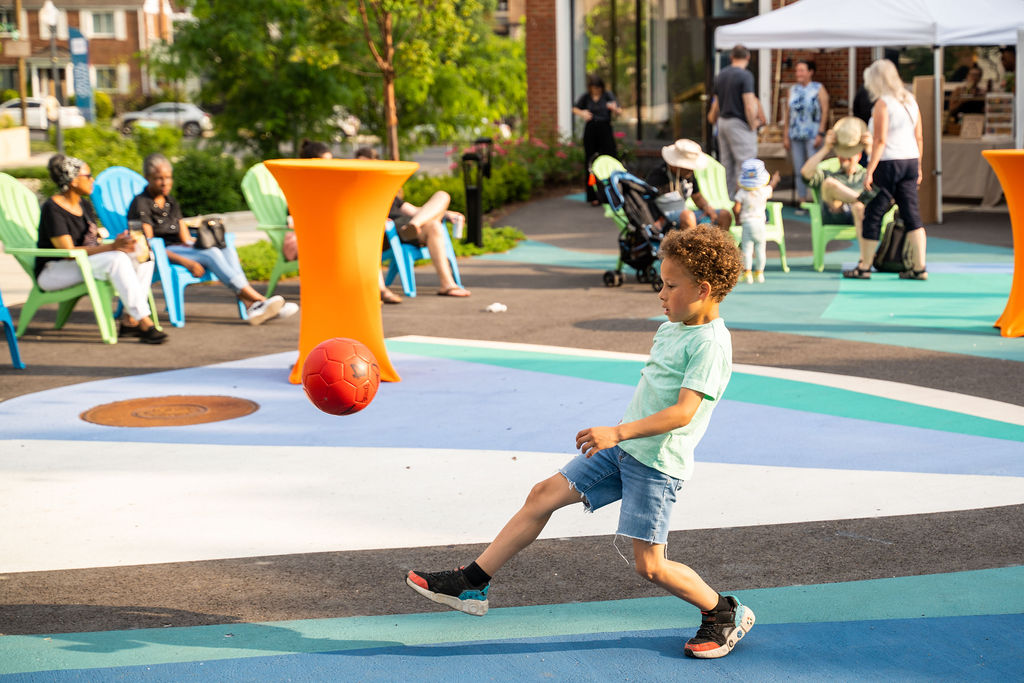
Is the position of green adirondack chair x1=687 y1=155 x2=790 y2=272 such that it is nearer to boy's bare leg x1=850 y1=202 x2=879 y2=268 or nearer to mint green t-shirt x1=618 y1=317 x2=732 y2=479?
boy's bare leg x1=850 y1=202 x2=879 y2=268

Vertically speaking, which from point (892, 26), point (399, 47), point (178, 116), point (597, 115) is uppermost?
point (178, 116)

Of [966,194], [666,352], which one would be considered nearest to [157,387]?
[666,352]

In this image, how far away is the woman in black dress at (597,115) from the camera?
19.3m

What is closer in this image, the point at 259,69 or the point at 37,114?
the point at 259,69

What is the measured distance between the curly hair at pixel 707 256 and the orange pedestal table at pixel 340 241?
422 cm

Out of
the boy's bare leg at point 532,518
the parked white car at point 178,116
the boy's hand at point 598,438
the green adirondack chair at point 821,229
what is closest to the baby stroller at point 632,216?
the green adirondack chair at point 821,229

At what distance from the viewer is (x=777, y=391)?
305 inches

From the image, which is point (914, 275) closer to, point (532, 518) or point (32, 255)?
point (32, 255)

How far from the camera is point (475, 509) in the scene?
5.45 meters

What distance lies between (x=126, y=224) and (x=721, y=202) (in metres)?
6.24

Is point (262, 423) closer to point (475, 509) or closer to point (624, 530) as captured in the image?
point (475, 509)

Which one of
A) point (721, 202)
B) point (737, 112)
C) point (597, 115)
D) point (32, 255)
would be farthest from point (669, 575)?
point (597, 115)

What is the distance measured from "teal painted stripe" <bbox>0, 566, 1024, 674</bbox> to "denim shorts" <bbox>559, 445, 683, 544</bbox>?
0.51 metres

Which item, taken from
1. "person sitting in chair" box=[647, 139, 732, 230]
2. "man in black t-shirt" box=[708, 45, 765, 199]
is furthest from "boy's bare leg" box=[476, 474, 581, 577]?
"man in black t-shirt" box=[708, 45, 765, 199]
